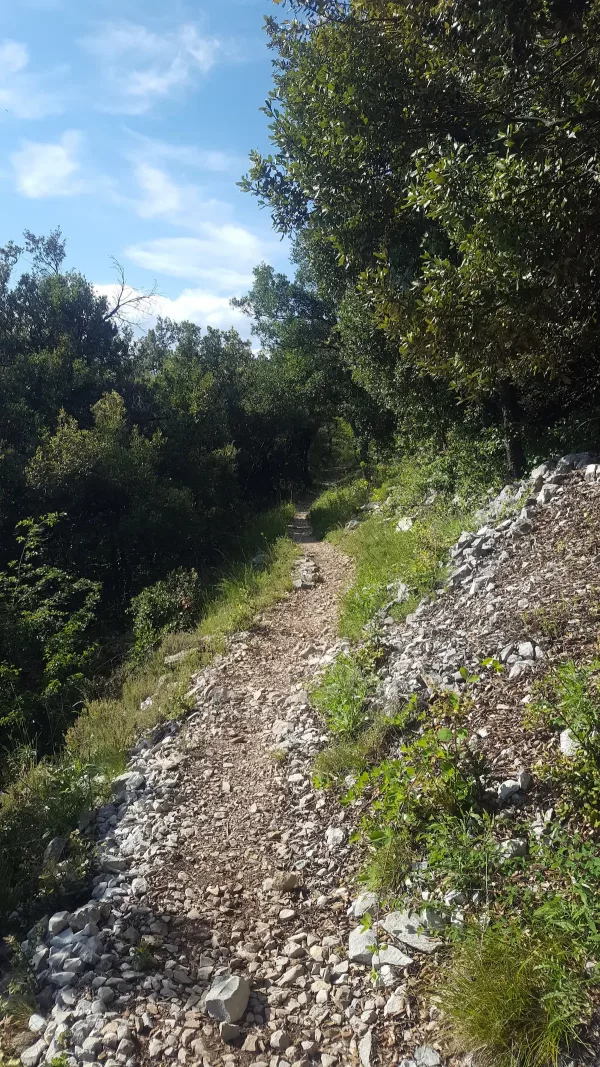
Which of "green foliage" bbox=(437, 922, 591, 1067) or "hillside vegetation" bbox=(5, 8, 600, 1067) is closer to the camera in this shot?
"green foliage" bbox=(437, 922, 591, 1067)

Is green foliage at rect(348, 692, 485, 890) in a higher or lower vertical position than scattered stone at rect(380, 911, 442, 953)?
higher

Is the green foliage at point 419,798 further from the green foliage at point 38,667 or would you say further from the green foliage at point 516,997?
the green foliage at point 38,667

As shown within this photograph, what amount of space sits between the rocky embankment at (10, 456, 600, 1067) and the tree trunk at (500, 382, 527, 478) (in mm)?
1044

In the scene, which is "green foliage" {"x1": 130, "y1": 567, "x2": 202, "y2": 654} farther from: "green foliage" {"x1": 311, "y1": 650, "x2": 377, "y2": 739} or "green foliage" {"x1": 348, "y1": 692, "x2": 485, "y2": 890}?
"green foliage" {"x1": 348, "y1": 692, "x2": 485, "y2": 890}

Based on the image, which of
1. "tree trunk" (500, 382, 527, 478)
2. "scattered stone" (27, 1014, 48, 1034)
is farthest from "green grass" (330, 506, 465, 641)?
"scattered stone" (27, 1014, 48, 1034)

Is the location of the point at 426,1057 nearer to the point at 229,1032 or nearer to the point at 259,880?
the point at 229,1032

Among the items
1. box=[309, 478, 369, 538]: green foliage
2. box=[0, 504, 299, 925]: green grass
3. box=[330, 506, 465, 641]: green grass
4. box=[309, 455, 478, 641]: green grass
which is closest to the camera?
box=[0, 504, 299, 925]: green grass

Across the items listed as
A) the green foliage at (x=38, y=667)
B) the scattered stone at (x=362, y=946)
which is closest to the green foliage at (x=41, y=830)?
the green foliage at (x=38, y=667)

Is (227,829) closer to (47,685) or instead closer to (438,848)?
(438,848)

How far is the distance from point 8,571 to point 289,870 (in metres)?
9.73

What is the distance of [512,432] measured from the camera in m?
7.98

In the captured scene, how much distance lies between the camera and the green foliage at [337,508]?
1505 cm

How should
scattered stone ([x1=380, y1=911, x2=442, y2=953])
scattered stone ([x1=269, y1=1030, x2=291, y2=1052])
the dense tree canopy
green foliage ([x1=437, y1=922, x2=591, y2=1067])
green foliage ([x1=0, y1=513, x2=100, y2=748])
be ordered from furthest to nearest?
green foliage ([x1=0, y1=513, x2=100, y2=748])
the dense tree canopy
scattered stone ([x1=380, y1=911, x2=442, y2=953])
scattered stone ([x1=269, y1=1030, x2=291, y2=1052])
green foliage ([x1=437, y1=922, x2=591, y2=1067])

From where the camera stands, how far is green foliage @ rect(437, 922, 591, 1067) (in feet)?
8.04
